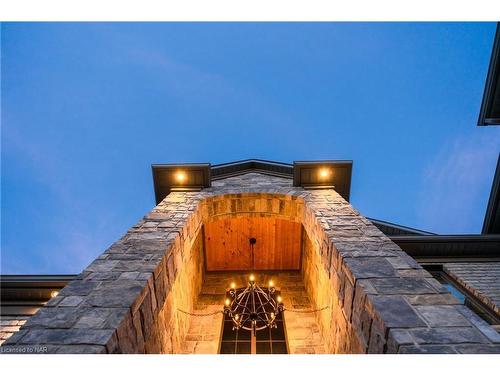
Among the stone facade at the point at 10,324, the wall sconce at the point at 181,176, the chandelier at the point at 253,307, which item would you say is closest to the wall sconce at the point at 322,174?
the wall sconce at the point at 181,176

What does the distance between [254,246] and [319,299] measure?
2.84 m

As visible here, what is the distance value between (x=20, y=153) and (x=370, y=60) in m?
196

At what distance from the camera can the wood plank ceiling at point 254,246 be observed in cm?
887

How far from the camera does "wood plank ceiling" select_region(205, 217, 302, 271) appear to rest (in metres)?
8.87

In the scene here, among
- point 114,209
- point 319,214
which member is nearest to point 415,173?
point 114,209

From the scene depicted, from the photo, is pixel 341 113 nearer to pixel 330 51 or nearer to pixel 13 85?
pixel 330 51

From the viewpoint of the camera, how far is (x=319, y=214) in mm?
6098

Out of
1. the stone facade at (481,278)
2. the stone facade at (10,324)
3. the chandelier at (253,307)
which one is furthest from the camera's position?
the stone facade at (10,324)

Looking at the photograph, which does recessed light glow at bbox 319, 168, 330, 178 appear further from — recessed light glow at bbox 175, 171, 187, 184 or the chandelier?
Answer: recessed light glow at bbox 175, 171, 187, 184

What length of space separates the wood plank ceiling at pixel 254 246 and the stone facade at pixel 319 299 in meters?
1.89

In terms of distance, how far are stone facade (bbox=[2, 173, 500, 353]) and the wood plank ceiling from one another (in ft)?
6.21

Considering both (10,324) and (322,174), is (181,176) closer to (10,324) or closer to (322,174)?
(322,174)

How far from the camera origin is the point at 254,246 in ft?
30.4

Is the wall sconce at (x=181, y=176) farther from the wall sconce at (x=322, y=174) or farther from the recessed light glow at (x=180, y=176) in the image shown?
the wall sconce at (x=322, y=174)
